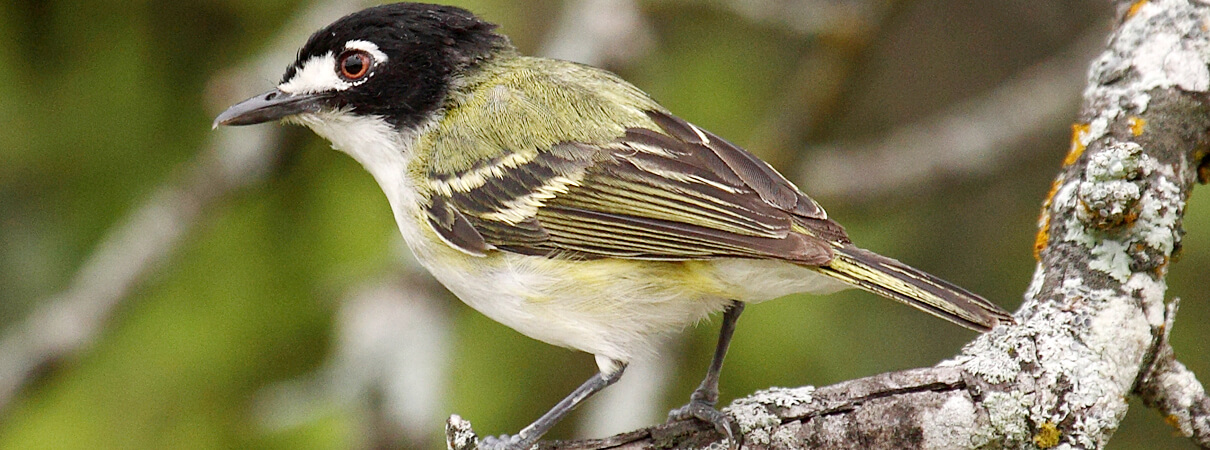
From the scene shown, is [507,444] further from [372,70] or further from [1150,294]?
[1150,294]

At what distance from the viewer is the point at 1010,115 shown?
188 inches

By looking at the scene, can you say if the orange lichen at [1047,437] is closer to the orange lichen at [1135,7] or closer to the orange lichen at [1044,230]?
the orange lichen at [1044,230]

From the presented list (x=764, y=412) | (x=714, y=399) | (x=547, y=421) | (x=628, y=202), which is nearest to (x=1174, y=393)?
(x=764, y=412)

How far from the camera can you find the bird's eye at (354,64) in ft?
10.4

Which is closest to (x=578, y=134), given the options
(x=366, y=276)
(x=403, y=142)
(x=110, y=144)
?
(x=403, y=142)

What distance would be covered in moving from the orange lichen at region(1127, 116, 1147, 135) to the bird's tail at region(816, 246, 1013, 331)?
83 centimetres

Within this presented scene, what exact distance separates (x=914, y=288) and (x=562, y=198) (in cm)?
96

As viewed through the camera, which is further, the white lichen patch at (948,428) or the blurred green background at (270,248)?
the blurred green background at (270,248)

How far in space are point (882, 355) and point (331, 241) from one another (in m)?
2.43

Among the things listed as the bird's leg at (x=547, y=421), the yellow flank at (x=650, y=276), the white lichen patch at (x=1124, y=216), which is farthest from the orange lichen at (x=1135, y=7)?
the bird's leg at (x=547, y=421)

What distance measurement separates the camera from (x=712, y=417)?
265cm

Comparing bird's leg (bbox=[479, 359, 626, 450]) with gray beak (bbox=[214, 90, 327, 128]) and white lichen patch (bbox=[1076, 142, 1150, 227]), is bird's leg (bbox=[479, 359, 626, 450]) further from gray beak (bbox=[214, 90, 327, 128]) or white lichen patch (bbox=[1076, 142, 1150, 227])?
white lichen patch (bbox=[1076, 142, 1150, 227])

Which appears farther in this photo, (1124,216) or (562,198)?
(562,198)

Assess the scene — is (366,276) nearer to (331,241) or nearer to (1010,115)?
(331,241)
